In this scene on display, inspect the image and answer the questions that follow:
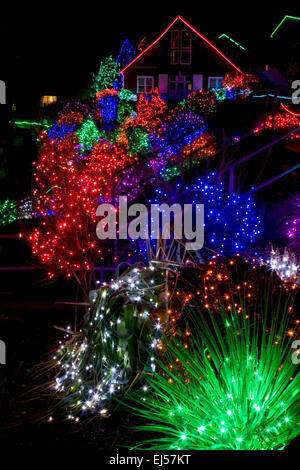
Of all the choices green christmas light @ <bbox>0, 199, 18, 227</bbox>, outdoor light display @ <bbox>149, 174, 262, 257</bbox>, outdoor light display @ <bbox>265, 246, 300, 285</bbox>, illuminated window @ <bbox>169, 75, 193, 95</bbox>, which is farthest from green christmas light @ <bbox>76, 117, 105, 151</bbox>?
outdoor light display @ <bbox>265, 246, 300, 285</bbox>

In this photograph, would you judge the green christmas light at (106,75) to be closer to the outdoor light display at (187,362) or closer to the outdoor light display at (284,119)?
the outdoor light display at (284,119)

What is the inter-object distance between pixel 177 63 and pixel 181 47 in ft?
3.14

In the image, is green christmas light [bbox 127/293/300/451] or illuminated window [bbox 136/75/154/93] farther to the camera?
illuminated window [bbox 136/75/154/93]

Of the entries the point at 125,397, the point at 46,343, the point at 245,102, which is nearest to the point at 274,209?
the point at 46,343

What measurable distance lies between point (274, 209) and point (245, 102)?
10464mm

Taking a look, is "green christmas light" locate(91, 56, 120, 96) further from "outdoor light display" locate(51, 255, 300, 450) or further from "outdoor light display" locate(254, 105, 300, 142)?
"outdoor light display" locate(51, 255, 300, 450)

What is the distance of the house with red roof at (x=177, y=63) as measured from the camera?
27859mm

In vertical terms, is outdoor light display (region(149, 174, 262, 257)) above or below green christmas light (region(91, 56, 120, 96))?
below

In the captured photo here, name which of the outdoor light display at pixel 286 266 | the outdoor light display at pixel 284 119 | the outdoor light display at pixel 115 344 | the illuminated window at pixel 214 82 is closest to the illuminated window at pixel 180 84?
the illuminated window at pixel 214 82

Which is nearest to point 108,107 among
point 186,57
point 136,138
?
point 186,57

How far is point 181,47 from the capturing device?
27.9 metres

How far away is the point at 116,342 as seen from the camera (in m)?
4.22

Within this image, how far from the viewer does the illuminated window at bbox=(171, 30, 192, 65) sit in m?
27.9
